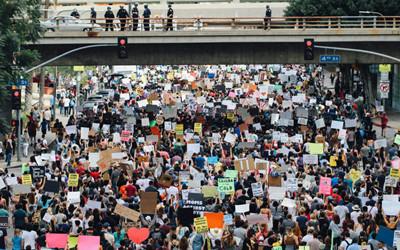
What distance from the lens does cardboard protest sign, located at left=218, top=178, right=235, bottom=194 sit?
2095 cm

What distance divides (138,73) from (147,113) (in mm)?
35980

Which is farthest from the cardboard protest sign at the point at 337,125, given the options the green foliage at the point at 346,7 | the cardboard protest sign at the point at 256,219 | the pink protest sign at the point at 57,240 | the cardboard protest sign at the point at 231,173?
the green foliage at the point at 346,7

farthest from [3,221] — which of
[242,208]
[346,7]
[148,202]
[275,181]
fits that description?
[346,7]

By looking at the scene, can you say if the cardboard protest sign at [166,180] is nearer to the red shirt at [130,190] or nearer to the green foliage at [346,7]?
the red shirt at [130,190]

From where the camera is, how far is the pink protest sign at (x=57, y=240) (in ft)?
56.4

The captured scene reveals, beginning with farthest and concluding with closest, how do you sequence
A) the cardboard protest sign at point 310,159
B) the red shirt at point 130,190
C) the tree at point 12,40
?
the tree at point 12,40 → the cardboard protest sign at point 310,159 → the red shirt at point 130,190

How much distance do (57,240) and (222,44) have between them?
27.3 metres

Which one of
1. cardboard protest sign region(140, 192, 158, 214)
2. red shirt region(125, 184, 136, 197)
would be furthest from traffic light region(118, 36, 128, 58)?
cardboard protest sign region(140, 192, 158, 214)

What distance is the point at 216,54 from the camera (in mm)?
43875

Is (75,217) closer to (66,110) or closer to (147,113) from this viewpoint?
(147,113)

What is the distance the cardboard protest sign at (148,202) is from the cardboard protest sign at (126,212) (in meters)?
1.04

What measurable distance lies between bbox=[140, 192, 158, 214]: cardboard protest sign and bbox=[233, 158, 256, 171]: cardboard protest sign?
4856mm

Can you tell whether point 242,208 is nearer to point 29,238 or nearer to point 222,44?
point 29,238

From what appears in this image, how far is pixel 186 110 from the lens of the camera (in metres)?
41.4
